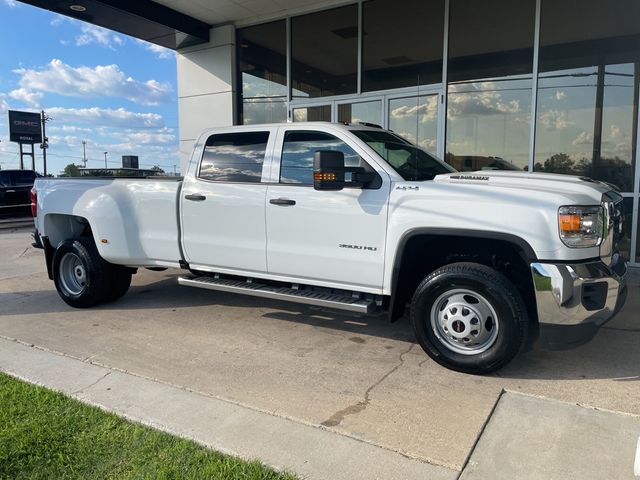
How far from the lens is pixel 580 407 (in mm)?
3551

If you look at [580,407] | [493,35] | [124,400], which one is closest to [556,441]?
[580,407]

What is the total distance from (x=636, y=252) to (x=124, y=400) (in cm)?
789

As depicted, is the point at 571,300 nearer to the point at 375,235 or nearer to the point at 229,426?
the point at 375,235

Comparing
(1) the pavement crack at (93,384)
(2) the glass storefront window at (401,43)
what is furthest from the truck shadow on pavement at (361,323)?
(2) the glass storefront window at (401,43)

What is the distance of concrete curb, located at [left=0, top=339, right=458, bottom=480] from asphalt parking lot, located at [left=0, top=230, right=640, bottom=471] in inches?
4.8

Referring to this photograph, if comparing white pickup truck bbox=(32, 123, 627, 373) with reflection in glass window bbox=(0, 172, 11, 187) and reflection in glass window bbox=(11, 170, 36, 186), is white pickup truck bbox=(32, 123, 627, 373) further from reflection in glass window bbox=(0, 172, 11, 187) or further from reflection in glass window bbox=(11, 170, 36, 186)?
reflection in glass window bbox=(11, 170, 36, 186)

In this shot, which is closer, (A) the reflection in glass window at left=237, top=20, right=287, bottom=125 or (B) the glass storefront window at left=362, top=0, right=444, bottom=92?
(B) the glass storefront window at left=362, top=0, right=444, bottom=92

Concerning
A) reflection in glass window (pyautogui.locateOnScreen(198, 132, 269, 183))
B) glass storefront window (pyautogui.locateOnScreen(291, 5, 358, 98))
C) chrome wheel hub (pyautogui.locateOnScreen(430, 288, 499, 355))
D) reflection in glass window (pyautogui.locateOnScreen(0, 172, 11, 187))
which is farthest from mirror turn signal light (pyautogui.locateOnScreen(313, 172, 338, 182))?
reflection in glass window (pyautogui.locateOnScreen(0, 172, 11, 187))

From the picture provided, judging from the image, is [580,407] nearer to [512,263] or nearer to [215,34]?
[512,263]

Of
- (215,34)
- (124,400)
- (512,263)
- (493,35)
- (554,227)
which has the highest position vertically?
(215,34)

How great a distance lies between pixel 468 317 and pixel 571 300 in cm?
76

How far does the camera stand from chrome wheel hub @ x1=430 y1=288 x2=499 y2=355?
405 centimetres

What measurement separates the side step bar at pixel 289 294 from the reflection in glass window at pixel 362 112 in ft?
19.2

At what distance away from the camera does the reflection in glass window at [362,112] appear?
1035 cm
